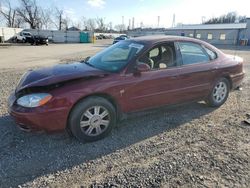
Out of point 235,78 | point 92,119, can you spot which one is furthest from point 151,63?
point 235,78

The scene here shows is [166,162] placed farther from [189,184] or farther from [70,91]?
[70,91]

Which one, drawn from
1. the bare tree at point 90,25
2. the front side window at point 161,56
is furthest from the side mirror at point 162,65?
the bare tree at point 90,25

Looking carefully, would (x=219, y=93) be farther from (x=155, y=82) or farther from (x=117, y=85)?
(x=117, y=85)

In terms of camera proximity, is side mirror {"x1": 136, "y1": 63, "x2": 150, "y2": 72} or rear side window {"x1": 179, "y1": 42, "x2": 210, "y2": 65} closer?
side mirror {"x1": 136, "y1": 63, "x2": 150, "y2": 72}

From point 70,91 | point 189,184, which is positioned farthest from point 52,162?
point 189,184

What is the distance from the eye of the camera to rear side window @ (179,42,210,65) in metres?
4.21

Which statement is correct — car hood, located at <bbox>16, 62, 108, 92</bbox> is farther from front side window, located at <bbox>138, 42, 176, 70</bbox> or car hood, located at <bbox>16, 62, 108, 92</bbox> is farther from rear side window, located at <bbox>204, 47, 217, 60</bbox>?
rear side window, located at <bbox>204, 47, 217, 60</bbox>

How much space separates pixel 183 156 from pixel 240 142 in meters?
1.12

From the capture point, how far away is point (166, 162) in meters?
2.89

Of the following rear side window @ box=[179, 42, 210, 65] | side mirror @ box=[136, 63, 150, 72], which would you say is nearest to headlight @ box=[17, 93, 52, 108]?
side mirror @ box=[136, 63, 150, 72]

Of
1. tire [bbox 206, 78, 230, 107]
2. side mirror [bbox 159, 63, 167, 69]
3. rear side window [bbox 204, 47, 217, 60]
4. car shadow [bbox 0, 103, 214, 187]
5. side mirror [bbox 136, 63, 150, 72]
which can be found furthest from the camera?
tire [bbox 206, 78, 230, 107]

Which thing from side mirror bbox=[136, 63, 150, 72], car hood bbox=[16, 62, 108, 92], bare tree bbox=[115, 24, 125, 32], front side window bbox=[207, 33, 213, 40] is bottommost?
car hood bbox=[16, 62, 108, 92]

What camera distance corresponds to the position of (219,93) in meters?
4.88

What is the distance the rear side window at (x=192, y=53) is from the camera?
421 centimetres
